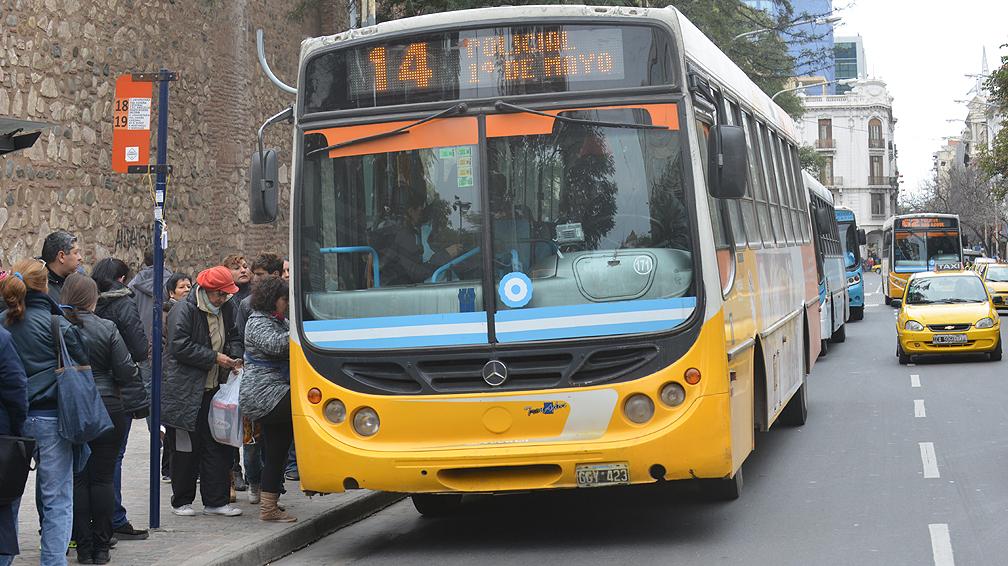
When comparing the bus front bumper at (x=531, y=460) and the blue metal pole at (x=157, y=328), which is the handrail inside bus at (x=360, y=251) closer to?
the bus front bumper at (x=531, y=460)

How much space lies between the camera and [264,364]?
31.4 feet

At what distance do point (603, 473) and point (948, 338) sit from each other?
16104 millimetres

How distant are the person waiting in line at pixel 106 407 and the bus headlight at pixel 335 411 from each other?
3.58 feet

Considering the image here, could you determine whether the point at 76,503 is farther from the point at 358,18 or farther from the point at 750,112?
the point at 358,18

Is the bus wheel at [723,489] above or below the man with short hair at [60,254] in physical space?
below

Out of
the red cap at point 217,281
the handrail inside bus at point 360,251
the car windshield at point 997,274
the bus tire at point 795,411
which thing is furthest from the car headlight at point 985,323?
the car windshield at point 997,274

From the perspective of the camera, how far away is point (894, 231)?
156 feet

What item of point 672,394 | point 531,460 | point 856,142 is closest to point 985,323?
point 672,394

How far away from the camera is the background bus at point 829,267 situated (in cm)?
2405

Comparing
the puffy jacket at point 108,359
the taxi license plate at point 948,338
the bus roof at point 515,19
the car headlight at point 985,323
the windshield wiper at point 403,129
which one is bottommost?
the taxi license plate at point 948,338

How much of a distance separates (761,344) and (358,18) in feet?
56.6

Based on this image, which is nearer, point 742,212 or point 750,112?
point 742,212

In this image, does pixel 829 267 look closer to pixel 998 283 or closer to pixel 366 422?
pixel 998 283

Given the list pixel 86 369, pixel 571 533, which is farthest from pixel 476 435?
pixel 86 369
